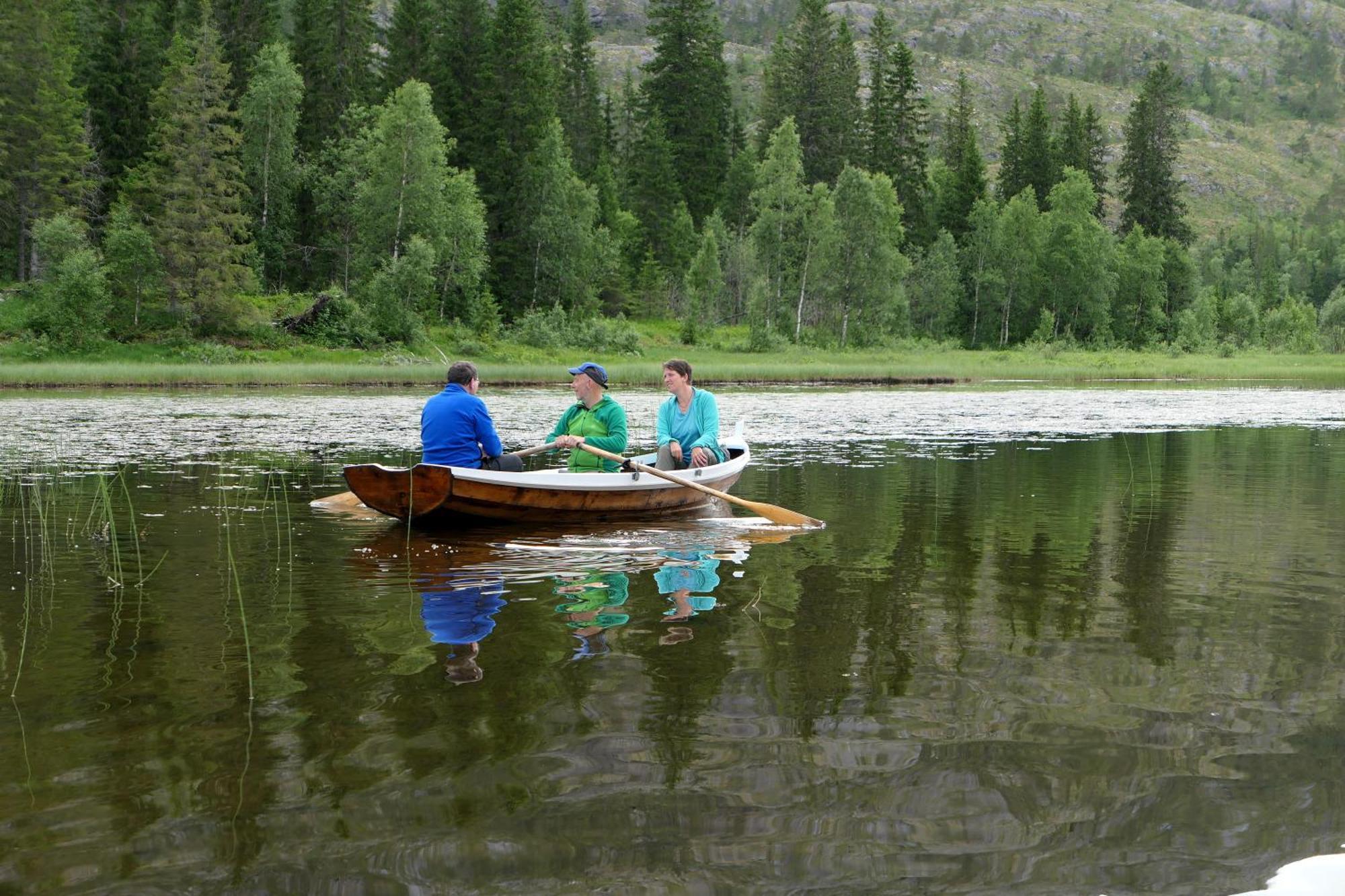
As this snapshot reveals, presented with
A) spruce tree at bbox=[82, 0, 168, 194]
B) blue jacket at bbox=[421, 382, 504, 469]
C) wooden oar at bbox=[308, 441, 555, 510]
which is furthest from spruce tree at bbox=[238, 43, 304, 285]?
blue jacket at bbox=[421, 382, 504, 469]

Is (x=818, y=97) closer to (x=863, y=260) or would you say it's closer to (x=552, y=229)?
(x=863, y=260)

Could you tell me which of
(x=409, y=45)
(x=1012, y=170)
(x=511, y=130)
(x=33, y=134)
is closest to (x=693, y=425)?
(x=511, y=130)

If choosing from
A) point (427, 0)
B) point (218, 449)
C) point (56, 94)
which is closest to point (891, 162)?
point (427, 0)

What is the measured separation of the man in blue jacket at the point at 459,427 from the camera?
477 inches

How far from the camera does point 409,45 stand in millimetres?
64625

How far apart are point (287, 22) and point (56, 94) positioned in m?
91.0

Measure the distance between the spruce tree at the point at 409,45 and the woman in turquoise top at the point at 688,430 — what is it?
53.7m

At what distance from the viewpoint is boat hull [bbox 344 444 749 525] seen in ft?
36.4

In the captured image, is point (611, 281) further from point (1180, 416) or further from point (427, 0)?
point (1180, 416)

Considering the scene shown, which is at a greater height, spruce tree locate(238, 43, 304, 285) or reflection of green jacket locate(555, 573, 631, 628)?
spruce tree locate(238, 43, 304, 285)

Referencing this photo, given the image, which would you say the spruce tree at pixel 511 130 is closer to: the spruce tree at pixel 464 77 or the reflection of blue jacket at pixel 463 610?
the spruce tree at pixel 464 77

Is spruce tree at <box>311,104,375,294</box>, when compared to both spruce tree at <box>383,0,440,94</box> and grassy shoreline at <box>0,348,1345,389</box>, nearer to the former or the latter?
spruce tree at <box>383,0,440,94</box>

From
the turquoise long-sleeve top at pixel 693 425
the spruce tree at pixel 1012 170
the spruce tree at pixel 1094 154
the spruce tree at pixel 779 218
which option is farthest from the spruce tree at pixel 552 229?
the turquoise long-sleeve top at pixel 693 425

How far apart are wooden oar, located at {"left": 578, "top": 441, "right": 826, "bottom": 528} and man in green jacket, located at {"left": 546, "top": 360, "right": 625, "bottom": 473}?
0.62 ft
